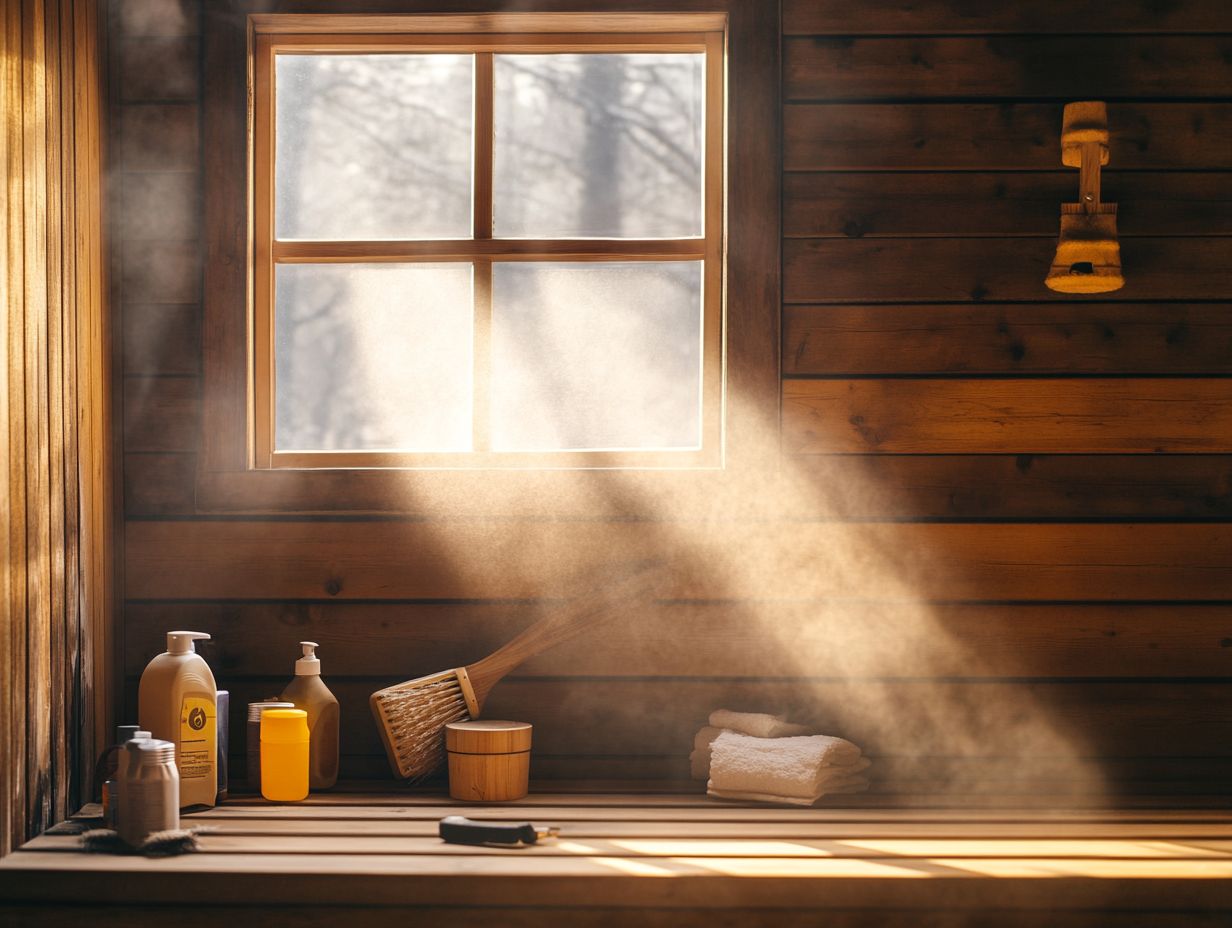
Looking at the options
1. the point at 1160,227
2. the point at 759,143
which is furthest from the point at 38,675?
the point at 1160,227

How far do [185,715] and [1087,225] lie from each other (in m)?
1.85

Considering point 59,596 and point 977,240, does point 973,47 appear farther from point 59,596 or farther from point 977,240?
point 59,596

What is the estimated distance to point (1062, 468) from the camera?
7.22 feet

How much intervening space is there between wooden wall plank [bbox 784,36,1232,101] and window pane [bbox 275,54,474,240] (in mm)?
700

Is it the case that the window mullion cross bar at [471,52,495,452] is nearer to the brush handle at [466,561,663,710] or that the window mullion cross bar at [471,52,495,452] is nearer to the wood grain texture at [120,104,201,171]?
the brush handle at [466,561,663,710]

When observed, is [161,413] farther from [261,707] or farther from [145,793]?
[145,793]

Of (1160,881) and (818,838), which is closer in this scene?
(1160,881)

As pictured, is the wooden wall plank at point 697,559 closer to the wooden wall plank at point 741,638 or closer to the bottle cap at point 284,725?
the wooden wall plank at point 741,638

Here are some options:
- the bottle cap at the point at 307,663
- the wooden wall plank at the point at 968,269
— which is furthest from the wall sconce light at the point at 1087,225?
the bottle cap at the point at 307,663

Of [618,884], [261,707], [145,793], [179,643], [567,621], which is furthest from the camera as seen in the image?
[567,621]

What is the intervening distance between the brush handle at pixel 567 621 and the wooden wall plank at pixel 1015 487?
345 millimetres

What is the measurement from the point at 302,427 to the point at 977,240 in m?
1.43

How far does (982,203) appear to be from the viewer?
86.9 inches

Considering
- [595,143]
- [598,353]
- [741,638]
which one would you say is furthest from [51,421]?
[741,638]
